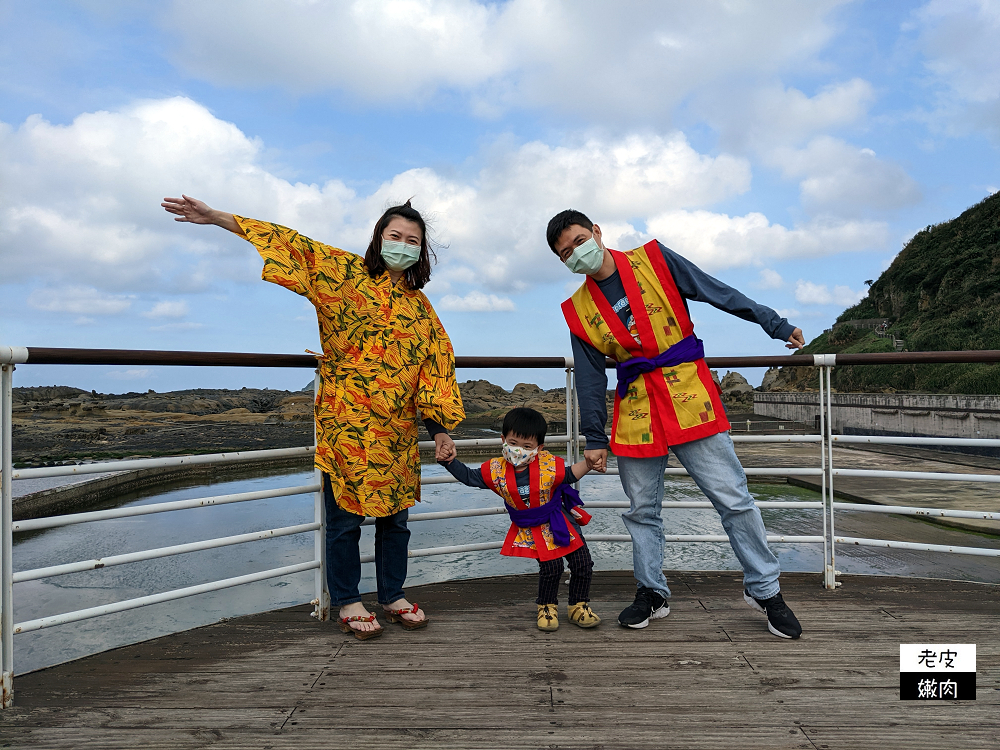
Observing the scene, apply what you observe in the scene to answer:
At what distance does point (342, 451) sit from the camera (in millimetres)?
1788

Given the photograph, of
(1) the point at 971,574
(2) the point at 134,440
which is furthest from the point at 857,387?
(2) the point at 134,440

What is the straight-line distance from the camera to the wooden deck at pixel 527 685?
1.27 m

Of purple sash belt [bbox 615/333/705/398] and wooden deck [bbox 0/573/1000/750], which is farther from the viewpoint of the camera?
purple sash belt [bbox 615/333/705/398]

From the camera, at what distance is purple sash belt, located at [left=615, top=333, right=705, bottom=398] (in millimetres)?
1793

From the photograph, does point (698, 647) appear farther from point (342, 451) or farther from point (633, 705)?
point (342, 451)

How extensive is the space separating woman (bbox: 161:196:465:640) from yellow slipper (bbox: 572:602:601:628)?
485mm

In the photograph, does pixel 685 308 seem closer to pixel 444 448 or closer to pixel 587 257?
pixel 587 257

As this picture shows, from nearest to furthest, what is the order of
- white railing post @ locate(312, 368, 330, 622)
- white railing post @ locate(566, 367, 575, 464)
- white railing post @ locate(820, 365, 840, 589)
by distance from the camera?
1. white railing post @ locate(312, 368, 330, 622)
2. white railing post @ locate(820, 365, 840, 589)
3. white railing post @ locate(566, 367, 575, 464)

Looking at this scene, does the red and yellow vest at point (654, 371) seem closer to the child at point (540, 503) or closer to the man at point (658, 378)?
the man at point (658, 378)

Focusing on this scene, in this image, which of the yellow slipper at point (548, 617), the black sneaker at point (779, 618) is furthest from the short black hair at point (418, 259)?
the black sneaker at point (779, 618)

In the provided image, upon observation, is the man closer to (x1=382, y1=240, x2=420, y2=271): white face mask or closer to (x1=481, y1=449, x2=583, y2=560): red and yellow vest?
(x1=481, y1=449, x2=583, y2=560): red and yellow vest

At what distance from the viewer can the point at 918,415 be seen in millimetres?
20922

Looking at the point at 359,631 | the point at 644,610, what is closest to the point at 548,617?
the point at 644,610

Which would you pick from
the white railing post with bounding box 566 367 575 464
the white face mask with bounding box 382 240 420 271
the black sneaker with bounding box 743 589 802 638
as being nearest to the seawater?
the white railing post with bounding box 566 367 575 464
